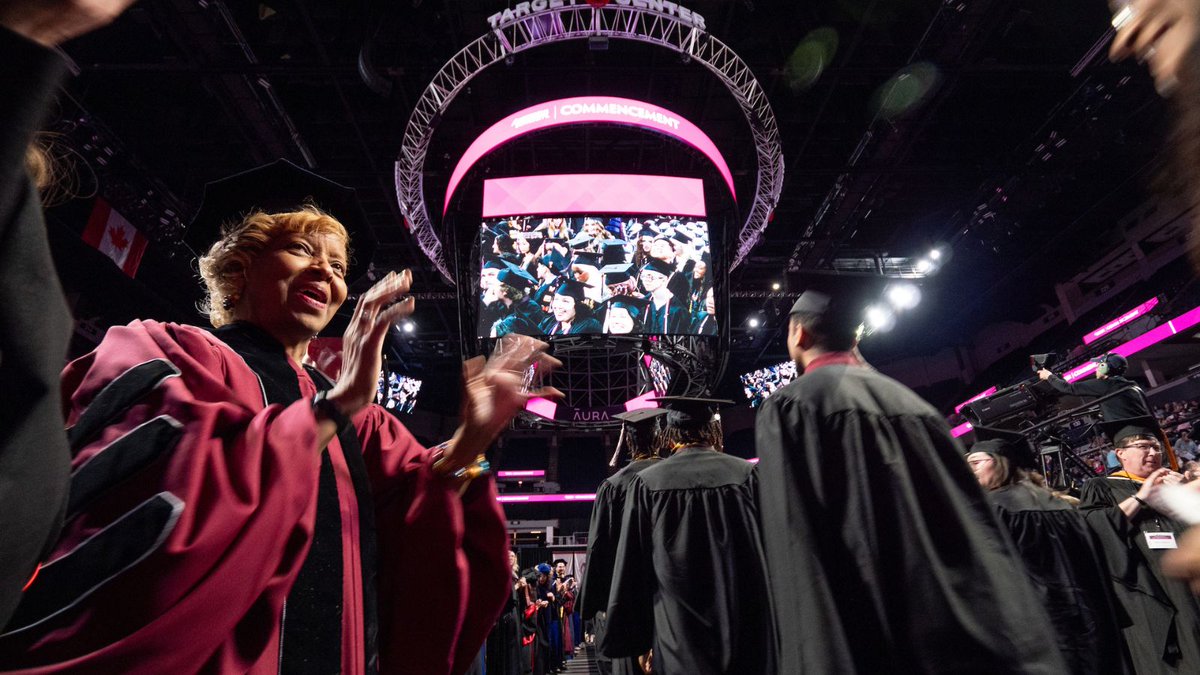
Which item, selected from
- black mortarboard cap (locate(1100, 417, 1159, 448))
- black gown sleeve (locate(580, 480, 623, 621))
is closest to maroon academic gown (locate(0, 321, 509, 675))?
black gown sleeve (locate(580, 480, 623, 621))

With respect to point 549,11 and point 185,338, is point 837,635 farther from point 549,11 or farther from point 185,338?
point 549,11

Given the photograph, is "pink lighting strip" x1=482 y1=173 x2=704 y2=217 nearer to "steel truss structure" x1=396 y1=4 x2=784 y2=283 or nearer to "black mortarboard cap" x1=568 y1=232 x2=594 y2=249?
"black mortarboard cap" x1=568 y1=232 x2=594 y2=249

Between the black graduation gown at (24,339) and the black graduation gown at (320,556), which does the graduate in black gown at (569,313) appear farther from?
the black graduation gown at (24,339)

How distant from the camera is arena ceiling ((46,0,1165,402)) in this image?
816 cm

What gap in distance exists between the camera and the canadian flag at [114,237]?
8.39m

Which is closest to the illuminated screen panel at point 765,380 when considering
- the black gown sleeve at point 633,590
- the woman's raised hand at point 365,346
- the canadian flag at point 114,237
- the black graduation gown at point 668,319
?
the black graduation gown at point 668,319

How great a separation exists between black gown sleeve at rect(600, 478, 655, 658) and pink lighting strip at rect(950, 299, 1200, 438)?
12208 mm

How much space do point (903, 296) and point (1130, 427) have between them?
431 inches

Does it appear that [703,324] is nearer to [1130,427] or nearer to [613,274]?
[613,274]

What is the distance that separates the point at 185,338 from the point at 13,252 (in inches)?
27.7

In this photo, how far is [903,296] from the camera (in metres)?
15.1

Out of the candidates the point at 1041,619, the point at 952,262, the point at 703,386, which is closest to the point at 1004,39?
the point at 952,262

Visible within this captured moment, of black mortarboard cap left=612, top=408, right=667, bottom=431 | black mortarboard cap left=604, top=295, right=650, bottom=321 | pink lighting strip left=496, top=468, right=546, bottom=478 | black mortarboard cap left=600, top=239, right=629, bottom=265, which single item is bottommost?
black mortarboard cap left=612, top=408, right=667, bottom=431

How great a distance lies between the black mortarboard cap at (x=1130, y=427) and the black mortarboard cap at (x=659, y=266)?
4.99 m
